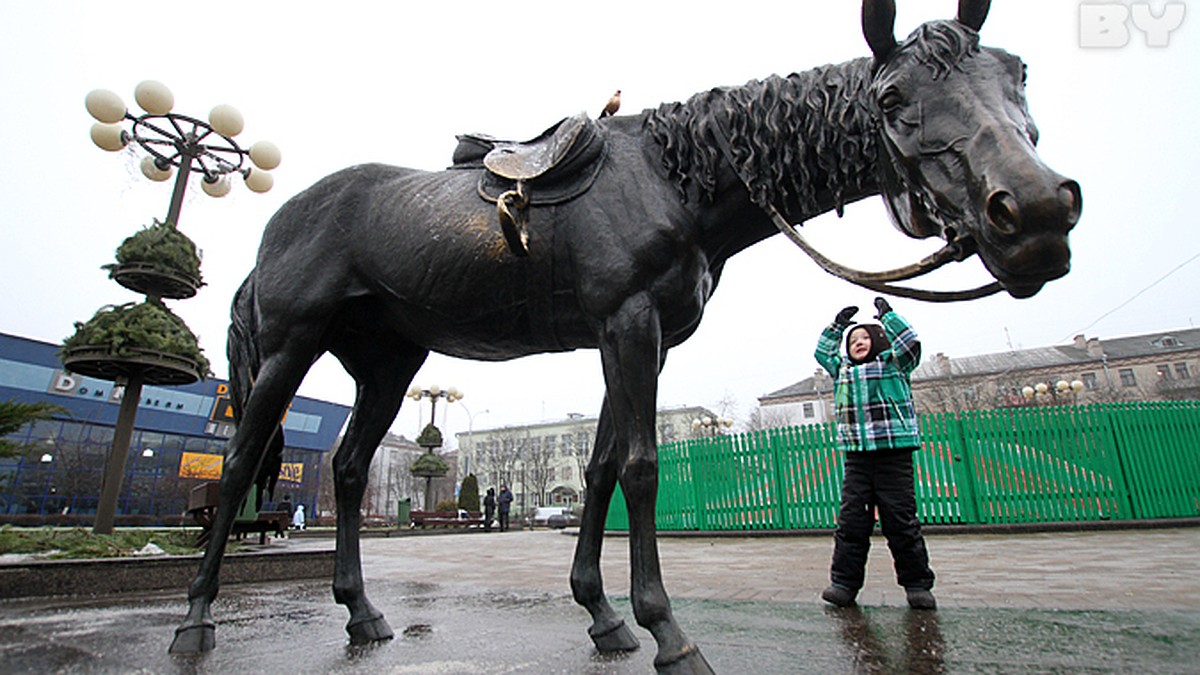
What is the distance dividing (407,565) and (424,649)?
622cm

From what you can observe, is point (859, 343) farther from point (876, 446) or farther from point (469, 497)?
point (469, 497)

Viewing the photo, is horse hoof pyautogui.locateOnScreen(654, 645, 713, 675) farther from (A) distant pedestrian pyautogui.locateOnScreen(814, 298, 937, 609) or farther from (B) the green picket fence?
(B) the green picket fence

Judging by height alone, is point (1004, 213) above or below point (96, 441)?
below

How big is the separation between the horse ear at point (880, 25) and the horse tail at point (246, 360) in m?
3.00

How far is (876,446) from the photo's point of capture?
366 cm

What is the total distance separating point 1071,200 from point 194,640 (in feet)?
10.7

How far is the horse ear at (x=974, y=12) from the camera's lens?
1.86 metres

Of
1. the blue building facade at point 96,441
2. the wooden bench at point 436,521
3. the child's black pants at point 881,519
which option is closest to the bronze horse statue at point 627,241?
the child's black pants at point 881,519

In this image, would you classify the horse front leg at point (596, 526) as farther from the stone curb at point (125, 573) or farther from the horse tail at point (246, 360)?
the stone curb at point (125, 573)

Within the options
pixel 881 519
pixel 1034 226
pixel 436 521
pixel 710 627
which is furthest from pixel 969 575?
pixel 436 521

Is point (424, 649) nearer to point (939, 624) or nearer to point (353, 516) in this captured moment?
point (353, 516)

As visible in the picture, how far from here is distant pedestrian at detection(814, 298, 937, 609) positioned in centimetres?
332

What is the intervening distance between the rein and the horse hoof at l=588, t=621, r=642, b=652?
1.51 metres

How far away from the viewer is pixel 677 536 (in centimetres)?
1336
